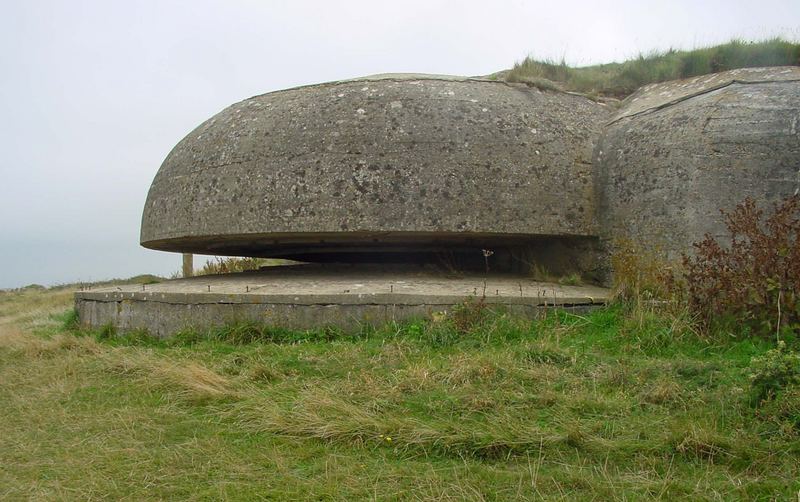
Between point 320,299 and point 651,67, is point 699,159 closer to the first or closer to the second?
point 651,67

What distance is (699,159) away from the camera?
5953 millimetres

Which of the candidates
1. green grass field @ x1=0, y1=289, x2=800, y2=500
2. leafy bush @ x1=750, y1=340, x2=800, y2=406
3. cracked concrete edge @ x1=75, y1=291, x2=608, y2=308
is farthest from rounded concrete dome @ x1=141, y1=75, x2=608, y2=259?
leafy bush @ x1=750, y1=340, x2=800, y2=406

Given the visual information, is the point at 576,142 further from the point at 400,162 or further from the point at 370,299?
the point at 370,299

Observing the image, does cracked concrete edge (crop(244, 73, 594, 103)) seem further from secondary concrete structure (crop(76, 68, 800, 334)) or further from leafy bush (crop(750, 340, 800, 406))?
leafy bush (crop(750, 340, 800, 406))

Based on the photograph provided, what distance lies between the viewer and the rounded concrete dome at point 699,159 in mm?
5812

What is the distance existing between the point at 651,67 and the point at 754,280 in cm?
372

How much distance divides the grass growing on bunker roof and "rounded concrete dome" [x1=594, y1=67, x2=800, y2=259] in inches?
14.6

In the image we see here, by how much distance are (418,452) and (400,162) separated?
3534mm

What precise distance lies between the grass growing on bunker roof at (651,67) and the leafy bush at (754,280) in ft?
7.83

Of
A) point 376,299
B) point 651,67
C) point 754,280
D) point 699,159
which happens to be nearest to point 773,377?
point 754,280

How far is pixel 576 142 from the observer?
22.7 ft

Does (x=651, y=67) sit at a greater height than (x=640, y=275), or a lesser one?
greater

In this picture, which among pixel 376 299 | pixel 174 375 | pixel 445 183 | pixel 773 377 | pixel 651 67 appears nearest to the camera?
pixel 773 377

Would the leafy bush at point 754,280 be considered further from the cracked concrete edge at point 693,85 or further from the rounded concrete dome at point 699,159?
the cracked concrete edge at point 693,85
